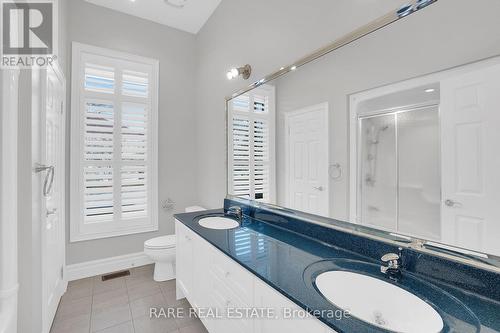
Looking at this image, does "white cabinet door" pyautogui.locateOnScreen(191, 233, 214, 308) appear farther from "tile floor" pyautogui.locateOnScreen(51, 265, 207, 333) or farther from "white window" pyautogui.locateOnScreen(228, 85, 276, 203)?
"white window" pyautogui.locateOnScreen(228, 85, 276, 203)

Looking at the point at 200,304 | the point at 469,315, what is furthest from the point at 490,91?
the point at 200,304

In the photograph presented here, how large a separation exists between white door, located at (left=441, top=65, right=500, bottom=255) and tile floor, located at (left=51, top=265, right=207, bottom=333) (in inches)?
72.3

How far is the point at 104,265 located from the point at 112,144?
1427mm

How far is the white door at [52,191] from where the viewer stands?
5.27 feet

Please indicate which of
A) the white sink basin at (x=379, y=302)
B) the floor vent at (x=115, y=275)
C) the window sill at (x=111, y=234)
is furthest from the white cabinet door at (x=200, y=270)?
the window sill at (x=111, y=234)

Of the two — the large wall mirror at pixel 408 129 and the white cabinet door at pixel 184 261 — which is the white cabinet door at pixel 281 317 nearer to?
the large wall mirror at pixel 408 129

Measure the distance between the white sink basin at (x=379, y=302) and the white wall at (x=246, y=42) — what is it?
1248 mm

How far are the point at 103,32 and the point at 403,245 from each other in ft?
11.6

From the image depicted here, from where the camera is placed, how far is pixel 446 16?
93cm

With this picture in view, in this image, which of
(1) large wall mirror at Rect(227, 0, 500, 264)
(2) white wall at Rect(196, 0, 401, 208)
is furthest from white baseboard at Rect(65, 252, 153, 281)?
(1) large wall mirror at Rect(227, 0, 500, 264)

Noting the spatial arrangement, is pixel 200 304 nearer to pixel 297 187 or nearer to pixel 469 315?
pixel 297 187

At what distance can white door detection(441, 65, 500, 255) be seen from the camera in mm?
816

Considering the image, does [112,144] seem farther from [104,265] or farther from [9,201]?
[9,201]

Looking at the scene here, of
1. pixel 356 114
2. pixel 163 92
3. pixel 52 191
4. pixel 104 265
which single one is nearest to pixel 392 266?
pixel 356 114
